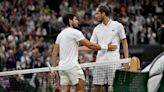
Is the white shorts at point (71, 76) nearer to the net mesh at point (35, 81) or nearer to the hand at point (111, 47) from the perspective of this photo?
the net mesh at point (35, 81)

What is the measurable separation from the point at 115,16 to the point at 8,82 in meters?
18.4

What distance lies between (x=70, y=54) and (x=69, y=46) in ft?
0.51

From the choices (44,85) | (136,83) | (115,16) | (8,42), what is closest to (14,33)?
A: (8,42)

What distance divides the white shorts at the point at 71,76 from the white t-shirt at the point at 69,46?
0.34 feet

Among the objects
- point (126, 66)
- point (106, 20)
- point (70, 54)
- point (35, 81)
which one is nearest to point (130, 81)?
point (126, 66)

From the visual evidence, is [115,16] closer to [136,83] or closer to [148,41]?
[148,41]

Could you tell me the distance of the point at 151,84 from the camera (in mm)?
11242

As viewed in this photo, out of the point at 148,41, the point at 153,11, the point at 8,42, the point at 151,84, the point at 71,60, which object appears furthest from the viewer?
the point at 153,11

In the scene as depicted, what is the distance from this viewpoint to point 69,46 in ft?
40.3

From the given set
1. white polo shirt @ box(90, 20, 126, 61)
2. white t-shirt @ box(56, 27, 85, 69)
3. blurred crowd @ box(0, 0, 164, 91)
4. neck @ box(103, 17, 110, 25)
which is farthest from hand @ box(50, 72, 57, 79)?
blurred crowd @ box(0, 0, 164, 91)

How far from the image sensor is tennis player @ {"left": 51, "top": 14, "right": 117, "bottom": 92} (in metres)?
12.3

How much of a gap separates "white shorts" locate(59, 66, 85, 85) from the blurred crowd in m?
7.95

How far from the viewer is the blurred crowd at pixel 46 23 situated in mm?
23872

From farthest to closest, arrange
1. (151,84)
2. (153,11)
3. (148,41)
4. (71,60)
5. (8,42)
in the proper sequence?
(153,11), (148,41), (8,42), (71,60), (151,84)
